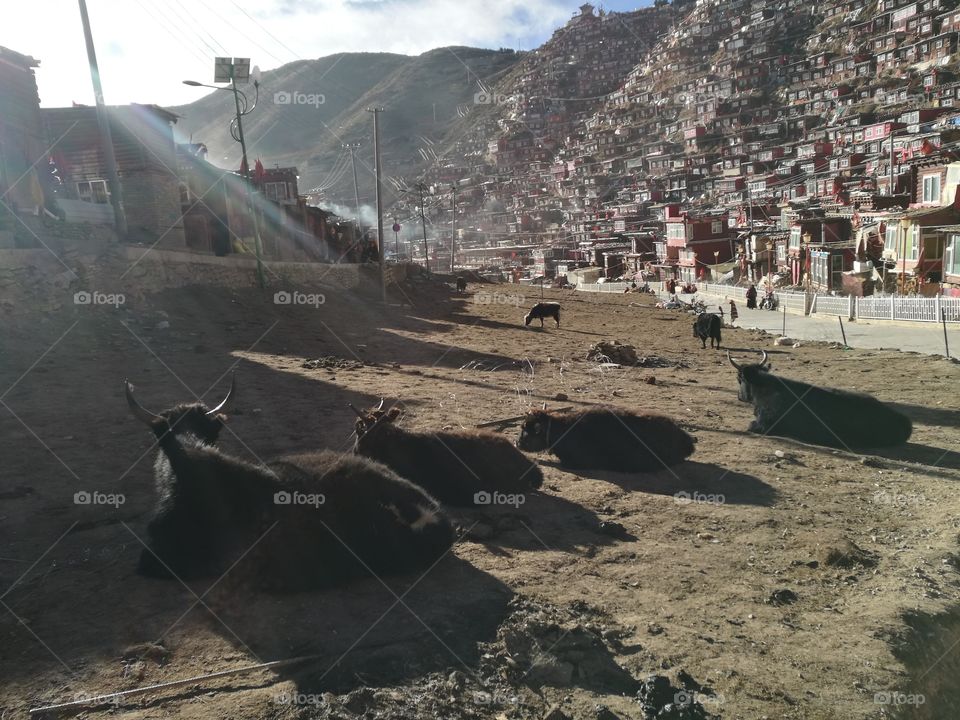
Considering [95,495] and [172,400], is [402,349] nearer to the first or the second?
[172,400]

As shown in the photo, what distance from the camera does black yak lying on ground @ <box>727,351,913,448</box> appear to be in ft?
31.2

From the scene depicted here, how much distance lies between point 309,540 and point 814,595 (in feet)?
12.6

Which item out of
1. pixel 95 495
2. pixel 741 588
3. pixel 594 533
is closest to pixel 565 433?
pixel 594 533

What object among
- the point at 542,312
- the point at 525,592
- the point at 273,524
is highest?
the point at 273,524

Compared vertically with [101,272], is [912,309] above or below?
below

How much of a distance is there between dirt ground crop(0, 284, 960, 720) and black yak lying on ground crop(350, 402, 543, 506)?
0.36 metres

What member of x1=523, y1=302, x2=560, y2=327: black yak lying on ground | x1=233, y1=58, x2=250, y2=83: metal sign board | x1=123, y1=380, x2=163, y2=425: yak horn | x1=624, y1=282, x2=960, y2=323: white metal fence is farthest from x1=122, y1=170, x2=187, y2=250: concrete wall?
x1=624, y1=282, x2=960, y2=323: white metal fence

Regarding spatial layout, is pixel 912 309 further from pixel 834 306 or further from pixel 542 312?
pixel 542 312

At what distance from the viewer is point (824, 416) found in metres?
9.81

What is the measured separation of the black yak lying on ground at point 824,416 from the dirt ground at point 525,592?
14.3 inches

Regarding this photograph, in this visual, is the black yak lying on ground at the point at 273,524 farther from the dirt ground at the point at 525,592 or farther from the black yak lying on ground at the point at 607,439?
the black yak lying on ground at the point at 607,439

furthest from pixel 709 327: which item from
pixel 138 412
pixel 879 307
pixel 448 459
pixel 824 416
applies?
pixel 138 412

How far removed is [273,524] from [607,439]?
4706mm

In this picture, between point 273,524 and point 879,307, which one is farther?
point 879,307
